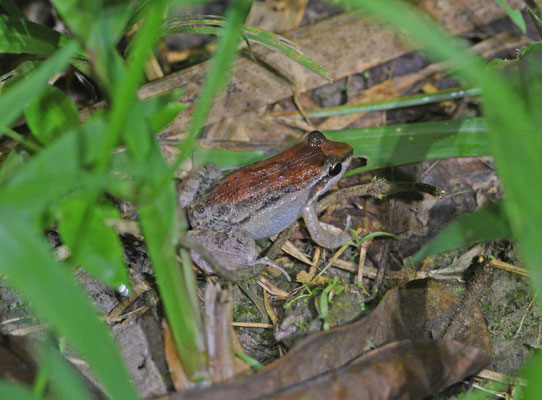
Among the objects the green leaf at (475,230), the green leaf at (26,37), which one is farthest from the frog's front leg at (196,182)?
the green leaf at (475,230)

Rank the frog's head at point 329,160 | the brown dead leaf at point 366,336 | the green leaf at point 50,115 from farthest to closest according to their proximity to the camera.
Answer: the frog's head at point 329,160 < the green leaf at point 50,115 < the brown dead leaf at point 366,336

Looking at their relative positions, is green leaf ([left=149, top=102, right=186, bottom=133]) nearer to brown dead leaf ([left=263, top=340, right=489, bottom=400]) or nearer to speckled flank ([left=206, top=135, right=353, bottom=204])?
speckled flank ([left=206, top=135, right=353, bottom=204])

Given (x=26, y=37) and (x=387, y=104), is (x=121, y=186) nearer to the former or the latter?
(x=26, y=37)

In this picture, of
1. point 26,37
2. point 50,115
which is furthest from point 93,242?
point 26,37

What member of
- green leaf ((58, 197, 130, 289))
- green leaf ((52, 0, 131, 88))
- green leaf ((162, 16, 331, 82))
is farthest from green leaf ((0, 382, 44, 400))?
green leaf ((162, 16, 331, 82))

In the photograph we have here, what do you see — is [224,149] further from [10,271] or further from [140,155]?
[10,271]

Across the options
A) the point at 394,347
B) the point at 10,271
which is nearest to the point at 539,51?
the point at 394,347

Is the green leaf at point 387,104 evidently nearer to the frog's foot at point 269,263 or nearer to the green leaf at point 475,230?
the frog's foot at point 269,263
